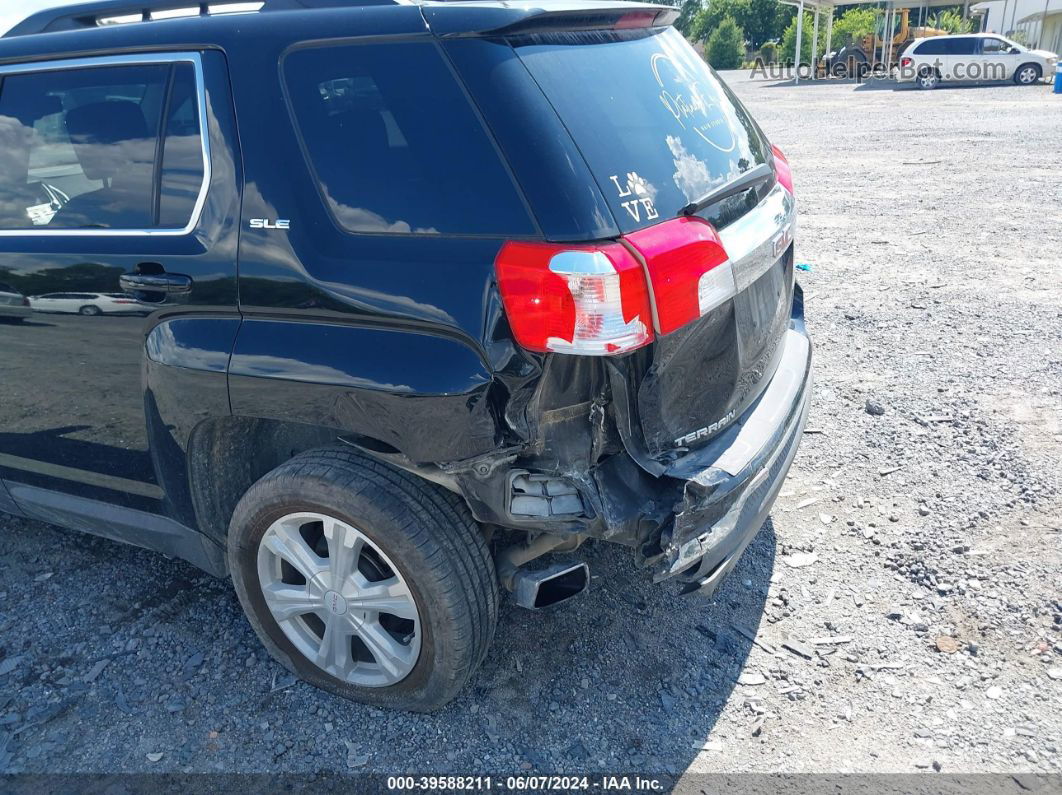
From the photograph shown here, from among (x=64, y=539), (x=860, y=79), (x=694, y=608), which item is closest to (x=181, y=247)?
(x=64, y=539)

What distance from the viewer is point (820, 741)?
2527 millimetres

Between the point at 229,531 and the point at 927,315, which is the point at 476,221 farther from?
the point at 927,315

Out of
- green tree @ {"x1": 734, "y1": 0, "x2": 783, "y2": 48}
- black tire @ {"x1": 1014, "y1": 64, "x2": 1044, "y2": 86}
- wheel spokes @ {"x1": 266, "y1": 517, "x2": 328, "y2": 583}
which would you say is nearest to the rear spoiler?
wheel spokes @ {"x1": 266, "y1": 517, "x2": 328, "y2": 583}

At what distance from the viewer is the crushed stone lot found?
254 centimetres

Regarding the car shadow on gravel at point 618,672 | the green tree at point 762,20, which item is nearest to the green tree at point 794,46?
the green tree at point 762,20

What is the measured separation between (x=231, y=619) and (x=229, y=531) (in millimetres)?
619

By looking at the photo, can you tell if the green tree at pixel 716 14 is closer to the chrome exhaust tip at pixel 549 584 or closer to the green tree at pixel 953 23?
the green tree at pixel 953 23

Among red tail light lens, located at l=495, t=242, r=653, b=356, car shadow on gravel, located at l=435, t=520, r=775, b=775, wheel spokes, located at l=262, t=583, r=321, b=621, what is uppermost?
red tail light lens, located at l=495, t=242, r=653, b=356

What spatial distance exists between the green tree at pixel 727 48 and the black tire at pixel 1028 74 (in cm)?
3369

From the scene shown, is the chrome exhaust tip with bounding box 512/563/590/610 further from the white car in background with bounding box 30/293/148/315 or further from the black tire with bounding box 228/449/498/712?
the white car in background with bounding box 30/293/148/315

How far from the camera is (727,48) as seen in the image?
59344 millimetres

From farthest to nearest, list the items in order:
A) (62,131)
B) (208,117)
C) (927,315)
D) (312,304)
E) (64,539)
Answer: (927,315) < (64,539) < (62,131) < (208,117) < (312,304)

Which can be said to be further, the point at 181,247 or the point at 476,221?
the point at 181,247

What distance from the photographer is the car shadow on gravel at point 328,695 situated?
256 cm
